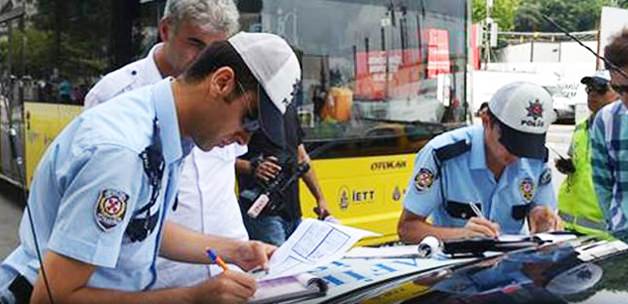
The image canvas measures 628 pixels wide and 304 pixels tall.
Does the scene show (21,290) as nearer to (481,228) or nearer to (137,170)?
(137,170)

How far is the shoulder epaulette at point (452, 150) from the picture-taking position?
3051mm

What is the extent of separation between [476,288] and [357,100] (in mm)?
4533

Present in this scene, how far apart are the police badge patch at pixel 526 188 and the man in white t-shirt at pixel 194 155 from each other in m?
1.08

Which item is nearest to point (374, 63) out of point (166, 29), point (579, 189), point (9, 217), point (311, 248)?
point (579, 189)

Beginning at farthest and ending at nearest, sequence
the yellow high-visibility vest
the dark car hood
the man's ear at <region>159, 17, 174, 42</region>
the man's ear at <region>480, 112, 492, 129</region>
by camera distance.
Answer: the yellow high-visibility vest
the man's ear at <region>159, 17, 174, 42</region>
the man's ear at <region>480, 112, 492, 129</region>
the dark car hood

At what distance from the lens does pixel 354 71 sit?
6242mm

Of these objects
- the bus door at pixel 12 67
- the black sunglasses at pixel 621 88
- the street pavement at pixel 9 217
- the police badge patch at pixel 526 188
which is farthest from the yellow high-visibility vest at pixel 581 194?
the bus door at pixel 12 67

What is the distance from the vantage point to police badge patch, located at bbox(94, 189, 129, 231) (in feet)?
5.71

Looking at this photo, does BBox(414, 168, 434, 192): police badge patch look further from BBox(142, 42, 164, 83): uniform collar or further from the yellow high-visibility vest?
the yellow high-visibility vest

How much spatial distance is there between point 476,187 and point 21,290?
1717mm

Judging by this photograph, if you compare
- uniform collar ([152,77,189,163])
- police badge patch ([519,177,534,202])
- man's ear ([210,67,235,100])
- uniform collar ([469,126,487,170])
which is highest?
man's ear ([210,67,235,100])

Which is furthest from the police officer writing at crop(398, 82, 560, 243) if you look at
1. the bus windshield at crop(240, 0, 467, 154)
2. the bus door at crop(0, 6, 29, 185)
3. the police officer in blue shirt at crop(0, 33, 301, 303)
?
the bus door at crop(0, 6, 29, 185)

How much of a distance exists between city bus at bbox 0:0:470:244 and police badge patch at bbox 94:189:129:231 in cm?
372

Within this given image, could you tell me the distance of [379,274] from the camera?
2.19 m
